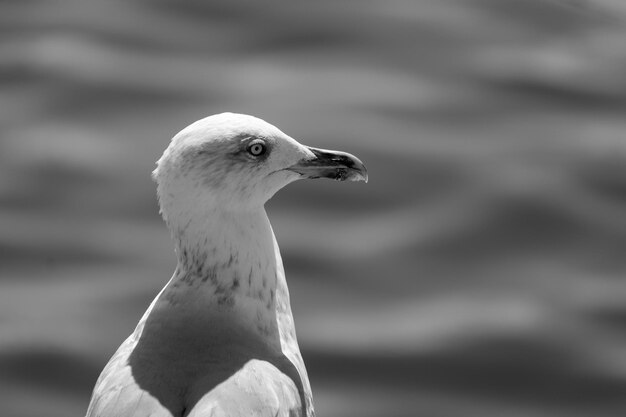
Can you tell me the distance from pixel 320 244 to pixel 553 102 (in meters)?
1.77

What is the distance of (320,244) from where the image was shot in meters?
7.09

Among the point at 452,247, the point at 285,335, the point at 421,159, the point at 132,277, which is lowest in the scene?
the point at 285,335

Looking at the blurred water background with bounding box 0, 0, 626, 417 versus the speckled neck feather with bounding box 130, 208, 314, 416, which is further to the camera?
the blurred water background with bounding box 0, 0, 626, 417

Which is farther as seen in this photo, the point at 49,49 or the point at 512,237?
the point at 49,49

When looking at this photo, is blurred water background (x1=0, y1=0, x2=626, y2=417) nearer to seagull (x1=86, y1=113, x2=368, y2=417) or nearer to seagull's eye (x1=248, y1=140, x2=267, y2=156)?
seagull (x1=86, y1=113, x2=368, y2=417)

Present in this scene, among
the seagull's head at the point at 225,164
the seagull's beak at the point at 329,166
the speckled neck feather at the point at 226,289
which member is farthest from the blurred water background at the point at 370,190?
the seagull's head at the point at 225,164

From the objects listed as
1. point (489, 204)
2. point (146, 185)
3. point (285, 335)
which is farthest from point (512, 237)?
point (285, 335)

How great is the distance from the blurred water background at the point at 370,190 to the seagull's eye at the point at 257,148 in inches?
63.8

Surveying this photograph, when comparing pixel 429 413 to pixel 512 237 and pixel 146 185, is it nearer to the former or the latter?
pixel 512 237

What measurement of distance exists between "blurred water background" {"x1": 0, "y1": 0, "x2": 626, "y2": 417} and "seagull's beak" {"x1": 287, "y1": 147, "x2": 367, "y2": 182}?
1380mm

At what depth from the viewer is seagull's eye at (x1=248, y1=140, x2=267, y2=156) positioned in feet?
16.3

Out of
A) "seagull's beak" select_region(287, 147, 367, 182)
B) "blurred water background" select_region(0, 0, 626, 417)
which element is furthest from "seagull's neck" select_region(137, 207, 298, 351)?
"blurred water background" select_region(0, 0, 626, 417)

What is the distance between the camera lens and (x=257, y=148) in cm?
498

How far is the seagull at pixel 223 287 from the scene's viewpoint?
4.68m
